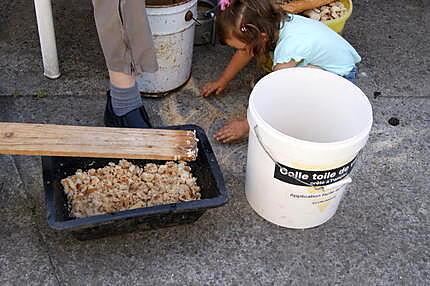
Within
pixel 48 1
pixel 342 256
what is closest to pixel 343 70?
pixel 342 256

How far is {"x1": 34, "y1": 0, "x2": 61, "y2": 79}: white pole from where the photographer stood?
7.43 ft

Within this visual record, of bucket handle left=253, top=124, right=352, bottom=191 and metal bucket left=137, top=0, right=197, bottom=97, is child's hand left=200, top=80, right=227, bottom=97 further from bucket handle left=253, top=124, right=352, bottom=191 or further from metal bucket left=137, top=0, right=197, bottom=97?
bucket handle left=253, top=124, right=352, bottom=191

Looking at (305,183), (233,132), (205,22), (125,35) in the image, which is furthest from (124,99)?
(305,183)

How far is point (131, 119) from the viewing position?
2209 millimetres

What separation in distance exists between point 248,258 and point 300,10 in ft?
3.52

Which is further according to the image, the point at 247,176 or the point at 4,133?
the point at 247,176

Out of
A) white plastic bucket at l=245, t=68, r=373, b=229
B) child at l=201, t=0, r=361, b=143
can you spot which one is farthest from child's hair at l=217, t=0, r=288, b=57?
white plastic bucket at l=245, t=68, r=373, b=229

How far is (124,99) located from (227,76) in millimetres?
488

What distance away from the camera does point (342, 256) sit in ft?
6.29

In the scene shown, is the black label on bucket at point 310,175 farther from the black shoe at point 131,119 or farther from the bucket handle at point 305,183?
the black shoe at point 131,119

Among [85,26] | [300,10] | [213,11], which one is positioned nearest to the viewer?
[300,10]

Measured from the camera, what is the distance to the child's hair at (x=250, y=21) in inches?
77.5

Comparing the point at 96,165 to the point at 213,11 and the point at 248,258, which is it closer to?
the point at 248,258

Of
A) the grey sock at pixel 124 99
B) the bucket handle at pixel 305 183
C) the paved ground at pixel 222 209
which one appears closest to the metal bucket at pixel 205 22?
the paved ground at pixel 222 209
